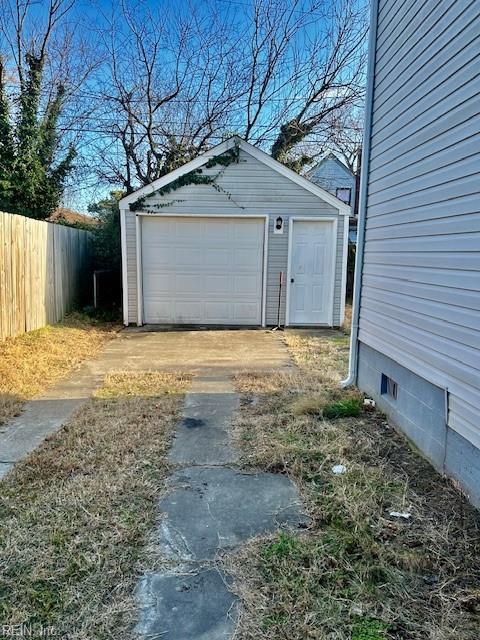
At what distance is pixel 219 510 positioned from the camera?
2.34 m

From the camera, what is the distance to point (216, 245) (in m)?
8.20

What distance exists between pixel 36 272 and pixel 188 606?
20.6 ft

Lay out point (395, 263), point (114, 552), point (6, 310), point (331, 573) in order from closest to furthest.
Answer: point (331, 573), point (114, 552), point (395, 263), point (6, 310)

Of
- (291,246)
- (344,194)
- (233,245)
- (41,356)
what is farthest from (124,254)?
(344,194)

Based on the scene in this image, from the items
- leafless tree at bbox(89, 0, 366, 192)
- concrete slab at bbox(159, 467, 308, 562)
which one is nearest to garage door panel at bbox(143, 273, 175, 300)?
concrete slab at bbox(159, 467, 308, 562)

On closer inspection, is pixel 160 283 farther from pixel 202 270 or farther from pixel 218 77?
pixel 218 77

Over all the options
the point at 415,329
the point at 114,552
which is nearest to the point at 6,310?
the point at 114,552

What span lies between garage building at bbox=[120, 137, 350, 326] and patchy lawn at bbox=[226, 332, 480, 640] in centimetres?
511

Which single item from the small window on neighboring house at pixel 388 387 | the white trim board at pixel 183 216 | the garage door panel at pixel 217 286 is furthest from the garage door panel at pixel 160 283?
the small window on neighboring house at pixel 388 387

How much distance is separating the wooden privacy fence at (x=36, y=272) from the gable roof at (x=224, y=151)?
1551 millimetres

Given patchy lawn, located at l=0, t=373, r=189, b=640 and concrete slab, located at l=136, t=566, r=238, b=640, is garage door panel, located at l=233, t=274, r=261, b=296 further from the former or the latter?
concrete slab, located at l=136, t=566, r=238, b=640

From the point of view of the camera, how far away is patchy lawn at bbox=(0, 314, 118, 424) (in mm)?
4219

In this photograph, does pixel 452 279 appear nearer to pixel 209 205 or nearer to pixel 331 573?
pixel 331 573

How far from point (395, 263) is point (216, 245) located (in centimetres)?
508
